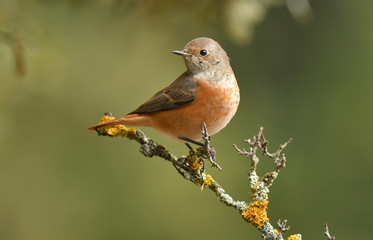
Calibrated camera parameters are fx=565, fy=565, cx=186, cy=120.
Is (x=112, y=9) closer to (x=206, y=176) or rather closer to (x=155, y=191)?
(x=206, y=176)

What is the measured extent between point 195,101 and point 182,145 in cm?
289

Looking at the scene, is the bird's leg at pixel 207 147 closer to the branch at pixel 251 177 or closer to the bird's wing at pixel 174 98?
the branch at pixel 251 177

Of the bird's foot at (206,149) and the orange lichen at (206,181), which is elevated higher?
the bird's foot at (206,149)

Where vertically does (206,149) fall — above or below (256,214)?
above

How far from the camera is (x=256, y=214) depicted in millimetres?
3010

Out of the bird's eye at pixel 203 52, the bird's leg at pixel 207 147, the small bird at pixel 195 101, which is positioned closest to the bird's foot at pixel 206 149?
the bird's leg at pixel 207 147

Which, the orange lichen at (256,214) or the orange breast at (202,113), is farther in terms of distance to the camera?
the orange breast at (202,113)

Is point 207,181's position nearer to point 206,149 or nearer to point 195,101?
point 206,149

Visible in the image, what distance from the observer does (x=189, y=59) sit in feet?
11.4

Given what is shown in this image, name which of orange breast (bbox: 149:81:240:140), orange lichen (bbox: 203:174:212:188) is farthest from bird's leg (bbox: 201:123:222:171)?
orange breast (bbox: 149:81:240:140)

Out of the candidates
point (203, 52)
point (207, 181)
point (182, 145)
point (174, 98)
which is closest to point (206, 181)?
point (207, 181)

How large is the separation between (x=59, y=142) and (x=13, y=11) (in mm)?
2421

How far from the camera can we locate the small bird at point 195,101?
10.8 ft

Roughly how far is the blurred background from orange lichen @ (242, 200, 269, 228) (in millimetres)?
2933
